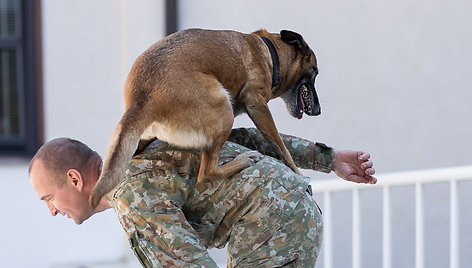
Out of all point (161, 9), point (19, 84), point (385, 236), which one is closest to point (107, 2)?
point (161, 9)

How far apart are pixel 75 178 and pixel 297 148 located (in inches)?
25.0

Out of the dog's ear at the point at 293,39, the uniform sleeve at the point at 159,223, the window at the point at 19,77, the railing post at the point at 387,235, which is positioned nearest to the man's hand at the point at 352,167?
the dog's ear at the point at 293,39

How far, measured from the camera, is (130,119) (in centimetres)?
173

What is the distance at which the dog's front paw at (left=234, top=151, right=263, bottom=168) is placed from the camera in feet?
6.07

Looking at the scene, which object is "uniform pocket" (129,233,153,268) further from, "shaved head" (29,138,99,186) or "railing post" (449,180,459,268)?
"railing post" (449,180,459,268)

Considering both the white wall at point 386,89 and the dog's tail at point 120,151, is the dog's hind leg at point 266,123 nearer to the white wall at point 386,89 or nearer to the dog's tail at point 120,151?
the dog's tail at point 120,151

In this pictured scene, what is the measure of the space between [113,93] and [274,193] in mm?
2489

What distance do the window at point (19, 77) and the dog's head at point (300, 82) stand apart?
89.5 inches

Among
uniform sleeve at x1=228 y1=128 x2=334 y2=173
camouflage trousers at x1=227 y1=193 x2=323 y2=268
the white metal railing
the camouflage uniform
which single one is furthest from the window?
camouflage trousers at x1=227 y1=193 x2=323 y2=268

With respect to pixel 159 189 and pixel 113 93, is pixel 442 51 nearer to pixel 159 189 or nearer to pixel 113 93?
pixel 113 93

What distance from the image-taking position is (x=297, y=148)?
83.5 inches

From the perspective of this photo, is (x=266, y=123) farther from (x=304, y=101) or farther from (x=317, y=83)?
(x=317, y=83)

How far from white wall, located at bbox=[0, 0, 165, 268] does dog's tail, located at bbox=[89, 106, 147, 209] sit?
7.87 ft

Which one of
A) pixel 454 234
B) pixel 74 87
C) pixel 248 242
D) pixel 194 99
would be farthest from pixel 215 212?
pixel 74 87
